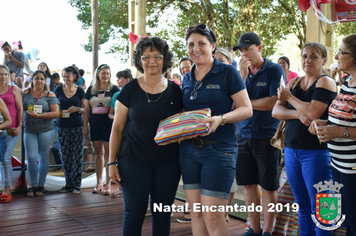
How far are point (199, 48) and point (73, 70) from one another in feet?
11.9

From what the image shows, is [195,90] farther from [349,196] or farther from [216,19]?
[216,19]

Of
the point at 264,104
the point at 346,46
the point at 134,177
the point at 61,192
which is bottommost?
the point at 61,192

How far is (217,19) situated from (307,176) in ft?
36.8

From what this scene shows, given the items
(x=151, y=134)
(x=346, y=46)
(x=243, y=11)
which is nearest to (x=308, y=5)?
(x=346, y=46)

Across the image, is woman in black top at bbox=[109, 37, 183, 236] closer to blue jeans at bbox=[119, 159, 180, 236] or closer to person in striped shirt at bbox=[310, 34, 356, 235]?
blue jeans at bbox=[119, 159, 180, 236]

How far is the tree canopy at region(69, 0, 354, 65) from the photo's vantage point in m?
12.5

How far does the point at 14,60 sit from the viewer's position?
8484mm

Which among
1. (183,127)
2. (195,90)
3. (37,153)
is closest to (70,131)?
(37,153)

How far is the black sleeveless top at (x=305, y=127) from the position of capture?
2.49m

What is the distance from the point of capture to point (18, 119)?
490 cm

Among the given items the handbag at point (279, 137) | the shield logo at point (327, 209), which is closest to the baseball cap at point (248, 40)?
the handbag at point (279, 137)

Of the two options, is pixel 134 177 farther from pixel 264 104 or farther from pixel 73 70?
pixel 73 70

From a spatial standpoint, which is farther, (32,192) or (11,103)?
(32,192)

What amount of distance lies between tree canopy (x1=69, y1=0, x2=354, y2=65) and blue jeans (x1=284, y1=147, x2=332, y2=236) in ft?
33.3
